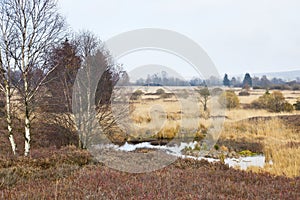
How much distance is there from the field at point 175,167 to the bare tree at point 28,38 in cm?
210

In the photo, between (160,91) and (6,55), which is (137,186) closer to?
(6,55)

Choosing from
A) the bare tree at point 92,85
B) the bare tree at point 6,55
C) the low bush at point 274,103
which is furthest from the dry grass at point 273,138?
the bare tree at point 6,55

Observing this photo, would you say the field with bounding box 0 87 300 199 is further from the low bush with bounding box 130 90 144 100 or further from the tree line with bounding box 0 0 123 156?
the tree line with bounding box 0 0 123 156

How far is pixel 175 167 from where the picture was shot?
27.1 ft

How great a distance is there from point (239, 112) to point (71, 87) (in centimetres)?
1748

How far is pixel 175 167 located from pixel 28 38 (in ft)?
22.7

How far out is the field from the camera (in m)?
4.89

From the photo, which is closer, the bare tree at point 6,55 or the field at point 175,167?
the field at point 175,167

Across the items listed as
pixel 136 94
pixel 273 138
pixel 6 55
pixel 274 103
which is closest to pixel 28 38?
pixel 6 55

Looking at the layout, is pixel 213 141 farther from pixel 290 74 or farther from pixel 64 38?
pixel 290 74

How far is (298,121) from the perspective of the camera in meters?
19.8

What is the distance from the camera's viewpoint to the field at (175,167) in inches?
193

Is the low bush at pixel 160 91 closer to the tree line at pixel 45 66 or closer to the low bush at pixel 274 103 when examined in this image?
the tree line at pixel 45 66

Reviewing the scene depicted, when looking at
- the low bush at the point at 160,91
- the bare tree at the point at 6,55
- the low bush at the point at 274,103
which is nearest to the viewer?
the bare tree at the point at 6,55
